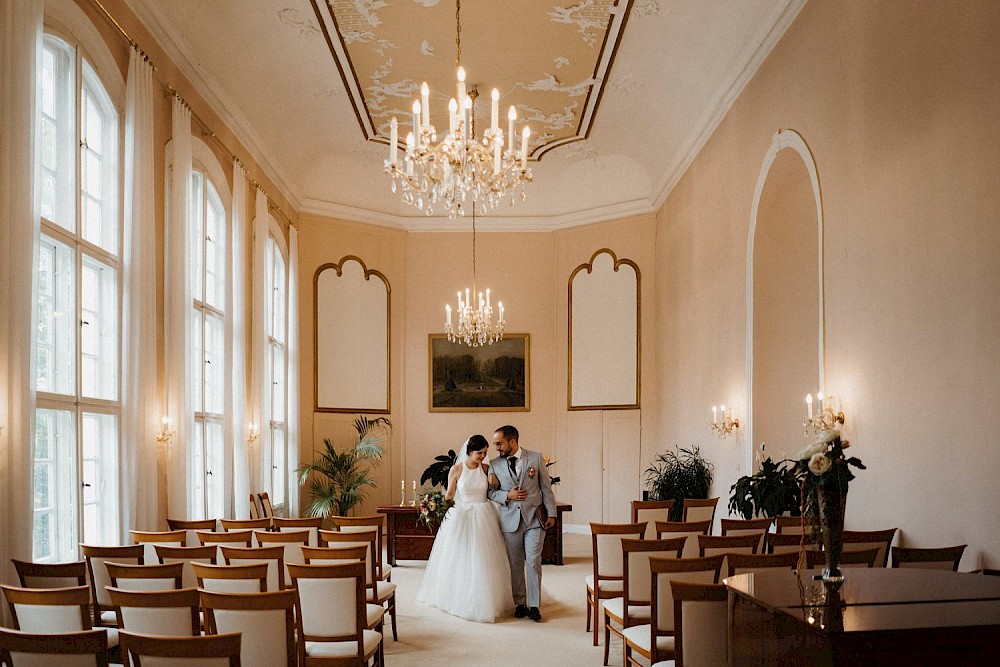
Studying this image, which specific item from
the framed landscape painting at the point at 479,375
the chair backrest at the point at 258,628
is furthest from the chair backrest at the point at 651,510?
the framed landscape painting at the point at 479,375

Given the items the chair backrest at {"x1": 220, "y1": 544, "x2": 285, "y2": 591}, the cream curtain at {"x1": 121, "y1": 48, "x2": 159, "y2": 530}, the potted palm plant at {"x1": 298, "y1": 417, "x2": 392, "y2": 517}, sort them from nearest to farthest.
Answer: the chair backrest at {"x1": 220, "y1": 544, "x2": 285, "y2": 591} < the cream curtain at {"x1": 121, "y1": 48, "x2": 159, "y2": 530} < the potted palm plant at {"x1": 298, "y1": 417, "x2": 392, "y2": 517}

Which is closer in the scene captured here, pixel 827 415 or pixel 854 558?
pixel 854 558

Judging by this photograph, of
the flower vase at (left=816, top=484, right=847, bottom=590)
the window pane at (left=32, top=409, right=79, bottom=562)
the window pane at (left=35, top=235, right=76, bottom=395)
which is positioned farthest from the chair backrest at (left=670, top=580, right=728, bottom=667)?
the window pane at (left=35, top=235, right=76, bottom=395)

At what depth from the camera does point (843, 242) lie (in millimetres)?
7422

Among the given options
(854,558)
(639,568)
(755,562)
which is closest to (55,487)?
(639,568)

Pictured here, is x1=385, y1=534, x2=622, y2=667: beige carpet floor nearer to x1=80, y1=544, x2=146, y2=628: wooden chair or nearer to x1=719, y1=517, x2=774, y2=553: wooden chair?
x1=719, y1=517, x2=774, y2=553: wooden chair

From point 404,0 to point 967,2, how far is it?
5880 millimetres

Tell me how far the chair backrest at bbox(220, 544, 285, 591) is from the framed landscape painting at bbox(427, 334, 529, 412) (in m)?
10.6

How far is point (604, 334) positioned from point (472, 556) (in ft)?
26.4

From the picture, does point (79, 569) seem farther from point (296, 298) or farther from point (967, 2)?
point (296, 298)

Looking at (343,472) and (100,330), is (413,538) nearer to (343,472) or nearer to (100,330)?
(343,472)

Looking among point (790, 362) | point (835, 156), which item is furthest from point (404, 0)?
point (790, 362)

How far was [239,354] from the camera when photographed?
37.3 feet

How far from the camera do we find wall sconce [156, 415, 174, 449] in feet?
27.6
